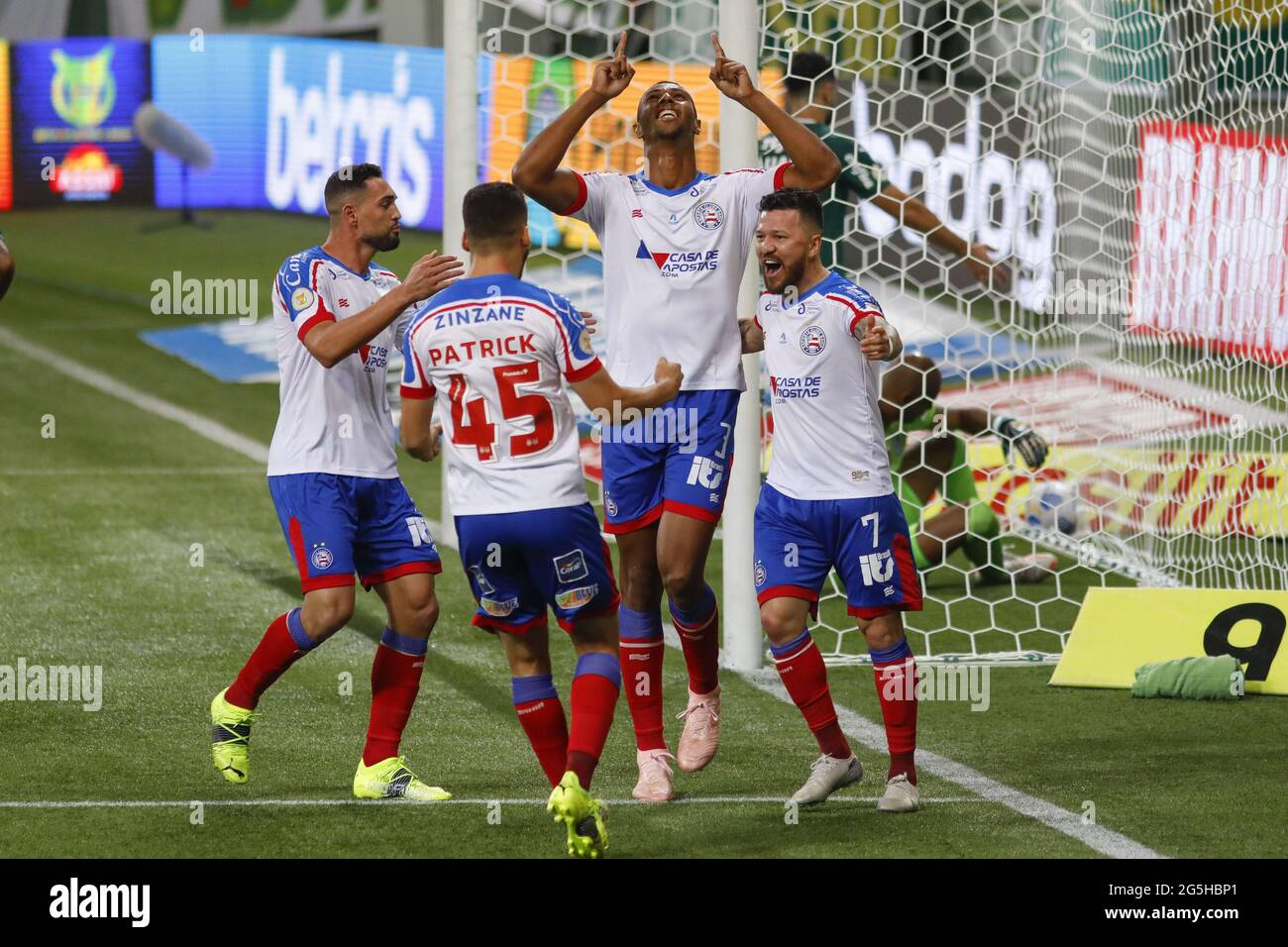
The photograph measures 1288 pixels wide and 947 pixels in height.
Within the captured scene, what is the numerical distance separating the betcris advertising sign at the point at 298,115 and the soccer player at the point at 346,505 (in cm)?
1623

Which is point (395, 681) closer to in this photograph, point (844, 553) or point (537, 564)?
point (537, 564)

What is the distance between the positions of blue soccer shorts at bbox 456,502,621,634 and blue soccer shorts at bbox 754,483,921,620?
73 centimetres

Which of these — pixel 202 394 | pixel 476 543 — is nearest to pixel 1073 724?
pixel 476 543

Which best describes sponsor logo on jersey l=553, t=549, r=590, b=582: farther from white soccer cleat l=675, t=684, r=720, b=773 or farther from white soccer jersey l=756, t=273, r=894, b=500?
white soccer cleat l=675, t=684, r=720, b=773

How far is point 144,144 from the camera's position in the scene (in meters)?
22.7

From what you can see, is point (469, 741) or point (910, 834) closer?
point (910, 834)

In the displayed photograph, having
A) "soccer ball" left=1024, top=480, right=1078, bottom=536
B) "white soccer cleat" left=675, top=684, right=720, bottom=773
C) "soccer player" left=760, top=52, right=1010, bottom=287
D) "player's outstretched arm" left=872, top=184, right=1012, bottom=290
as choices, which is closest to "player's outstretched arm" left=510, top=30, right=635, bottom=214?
"white soccer cleat" left=675, top=684, right=720, bottom=773

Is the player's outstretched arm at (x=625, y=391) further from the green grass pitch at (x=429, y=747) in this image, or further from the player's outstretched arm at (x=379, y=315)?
the green grass pitch at (x=429, y=747)

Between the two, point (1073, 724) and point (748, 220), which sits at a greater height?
point (748, 220)

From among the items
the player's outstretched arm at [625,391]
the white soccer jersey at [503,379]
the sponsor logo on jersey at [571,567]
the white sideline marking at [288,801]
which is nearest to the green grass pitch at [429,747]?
the white sideline marking at [288,801]
